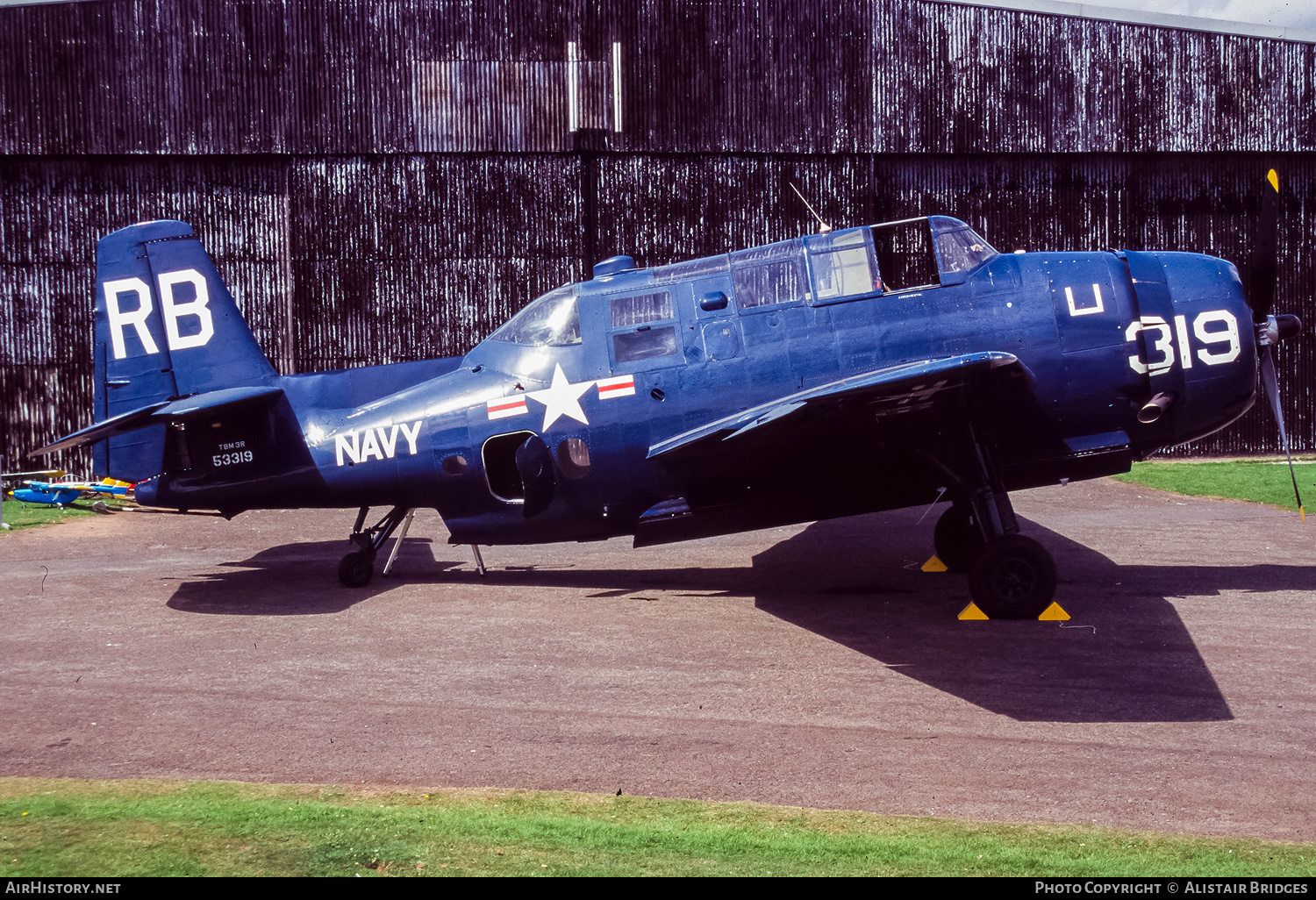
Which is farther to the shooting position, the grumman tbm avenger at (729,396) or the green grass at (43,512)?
the green grass at (43,512)

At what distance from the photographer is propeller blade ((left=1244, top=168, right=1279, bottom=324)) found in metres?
10.1

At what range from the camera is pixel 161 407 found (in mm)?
10523

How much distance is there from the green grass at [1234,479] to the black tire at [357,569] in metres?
13.9

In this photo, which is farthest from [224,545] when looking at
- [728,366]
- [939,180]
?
[939,180]

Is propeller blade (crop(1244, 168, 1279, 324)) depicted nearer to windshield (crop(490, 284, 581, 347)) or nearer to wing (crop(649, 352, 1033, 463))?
wing (crop(649, 352, 1033, 463))

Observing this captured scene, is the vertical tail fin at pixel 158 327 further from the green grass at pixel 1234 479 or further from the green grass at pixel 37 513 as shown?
the green grass at pixel 1234 479

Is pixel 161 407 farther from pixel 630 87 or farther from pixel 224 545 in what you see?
pixel 630 87

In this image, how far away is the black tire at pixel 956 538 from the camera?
11.6 m

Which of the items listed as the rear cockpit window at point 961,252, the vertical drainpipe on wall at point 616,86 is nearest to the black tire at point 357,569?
the rear cockpit window at point 961,252

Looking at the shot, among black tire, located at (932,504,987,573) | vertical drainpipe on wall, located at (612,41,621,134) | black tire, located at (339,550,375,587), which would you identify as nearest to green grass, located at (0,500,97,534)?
black tire, located at (339,550,375,587)

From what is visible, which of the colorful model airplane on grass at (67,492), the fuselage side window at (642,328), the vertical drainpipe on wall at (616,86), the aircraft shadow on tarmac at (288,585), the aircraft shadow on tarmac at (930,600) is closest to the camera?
the aircraft shadow on tarmac at (930,600)

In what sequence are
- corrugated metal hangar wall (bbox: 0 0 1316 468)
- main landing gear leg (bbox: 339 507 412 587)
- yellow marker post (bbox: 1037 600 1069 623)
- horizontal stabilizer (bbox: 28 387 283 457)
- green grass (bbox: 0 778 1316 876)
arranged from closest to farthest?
1. green grass (bbox: 0 778 1316 876)
2. yellow marker post (bbox: 1037 600 1069 623)
3. horizontal stabilizer (bbox: 28 387 283 457)
4. main landing gear leg (bbox: 339 507 412 587)
5. corrugated metal hangar wall (bbox: 0 0 1316 468)

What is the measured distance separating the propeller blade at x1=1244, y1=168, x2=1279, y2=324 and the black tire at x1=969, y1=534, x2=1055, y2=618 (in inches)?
135

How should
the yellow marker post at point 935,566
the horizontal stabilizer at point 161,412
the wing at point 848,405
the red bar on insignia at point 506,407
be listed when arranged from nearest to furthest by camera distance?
the wing at point 848,405 → the horizontal stabilizer at point 161,412 → the red bar on insignia at point 506,407 → the yellow marker post at point 935,566
